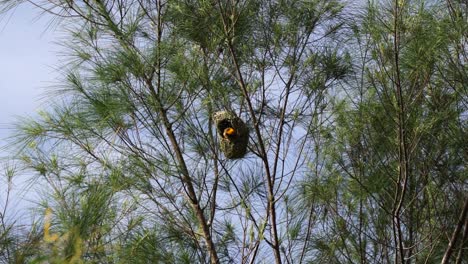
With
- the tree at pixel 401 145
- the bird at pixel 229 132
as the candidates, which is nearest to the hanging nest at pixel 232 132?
the bird at pixel 229 132

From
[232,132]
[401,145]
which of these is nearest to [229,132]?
[232,132]

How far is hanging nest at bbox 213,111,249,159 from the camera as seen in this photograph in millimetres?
2803

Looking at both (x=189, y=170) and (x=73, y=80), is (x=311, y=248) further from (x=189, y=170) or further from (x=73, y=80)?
(x=73, y=80)

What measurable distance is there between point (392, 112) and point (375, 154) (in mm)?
202

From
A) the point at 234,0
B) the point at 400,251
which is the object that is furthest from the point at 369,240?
the point at 234,0

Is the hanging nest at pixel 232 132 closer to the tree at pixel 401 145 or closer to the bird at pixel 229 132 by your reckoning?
the bird at pixel 229 132

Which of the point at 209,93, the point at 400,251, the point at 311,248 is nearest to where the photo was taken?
the point at 400,251

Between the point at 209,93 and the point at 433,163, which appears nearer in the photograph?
the point at 209,93

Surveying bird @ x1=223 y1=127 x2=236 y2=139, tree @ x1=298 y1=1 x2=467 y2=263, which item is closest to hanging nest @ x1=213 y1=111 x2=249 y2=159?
bird @ x1=223 y1=127 x2=236 y2=139

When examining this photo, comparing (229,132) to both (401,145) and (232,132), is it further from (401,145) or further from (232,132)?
(401,145)

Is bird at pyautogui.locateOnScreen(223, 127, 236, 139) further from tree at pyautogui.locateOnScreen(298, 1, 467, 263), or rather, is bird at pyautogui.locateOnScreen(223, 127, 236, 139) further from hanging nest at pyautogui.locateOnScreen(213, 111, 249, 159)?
tree at pyautogui.locateOnScreen(298, 1, 467, 263)

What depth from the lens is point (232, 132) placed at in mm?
2803

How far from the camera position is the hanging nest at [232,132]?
2803mm

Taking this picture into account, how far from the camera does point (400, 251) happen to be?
2.73m
